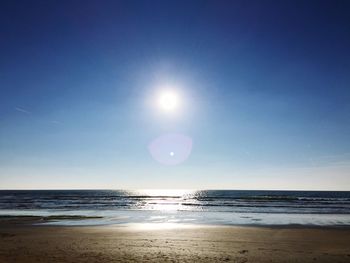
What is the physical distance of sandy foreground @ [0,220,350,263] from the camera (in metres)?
14.5

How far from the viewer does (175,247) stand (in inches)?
664

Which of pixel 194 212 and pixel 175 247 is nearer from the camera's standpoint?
pixel 175 247

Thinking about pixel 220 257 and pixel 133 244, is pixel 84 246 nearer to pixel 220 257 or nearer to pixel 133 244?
pixel 133 244

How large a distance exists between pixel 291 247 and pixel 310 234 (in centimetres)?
616

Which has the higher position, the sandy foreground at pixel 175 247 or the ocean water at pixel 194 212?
the ocean water at pixel 194 212

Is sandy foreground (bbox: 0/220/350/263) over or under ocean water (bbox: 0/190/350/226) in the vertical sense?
under

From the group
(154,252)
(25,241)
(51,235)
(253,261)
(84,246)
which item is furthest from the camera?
(51,235)

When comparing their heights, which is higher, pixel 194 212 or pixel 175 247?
pixel 194 212

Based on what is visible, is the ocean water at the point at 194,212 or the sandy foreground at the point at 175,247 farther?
the ocean water at the point at 194,212

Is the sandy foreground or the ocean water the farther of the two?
the ocean water

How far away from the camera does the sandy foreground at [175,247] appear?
1448 cm

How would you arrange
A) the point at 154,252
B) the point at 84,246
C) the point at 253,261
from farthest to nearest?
the point at 84,246 < the point at 154,252 < the point at 253,261

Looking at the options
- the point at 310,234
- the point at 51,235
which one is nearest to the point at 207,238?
the point at 310,234

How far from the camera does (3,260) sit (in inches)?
547
